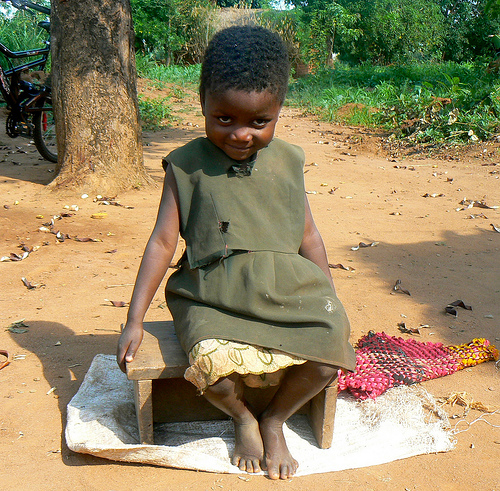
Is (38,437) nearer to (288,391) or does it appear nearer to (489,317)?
(288,391)

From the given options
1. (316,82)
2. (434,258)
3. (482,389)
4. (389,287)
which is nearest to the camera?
(482,389)

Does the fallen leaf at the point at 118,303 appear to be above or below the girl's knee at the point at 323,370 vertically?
below

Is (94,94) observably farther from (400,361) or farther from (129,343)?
(400,361)

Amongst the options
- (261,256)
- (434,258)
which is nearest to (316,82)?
(434,258)

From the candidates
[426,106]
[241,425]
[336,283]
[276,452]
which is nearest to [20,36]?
[426,106]

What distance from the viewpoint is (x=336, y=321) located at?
1906 millimetres

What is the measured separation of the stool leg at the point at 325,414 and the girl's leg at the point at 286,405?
98mm

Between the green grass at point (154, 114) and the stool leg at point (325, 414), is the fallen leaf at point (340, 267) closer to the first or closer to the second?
the stool leg at point (325, 414)

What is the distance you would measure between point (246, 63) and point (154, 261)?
2.59ft

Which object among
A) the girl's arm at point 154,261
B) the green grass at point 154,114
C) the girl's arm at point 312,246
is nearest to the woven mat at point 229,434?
the girl's arm at point 154,261

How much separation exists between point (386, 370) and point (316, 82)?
1309 cm

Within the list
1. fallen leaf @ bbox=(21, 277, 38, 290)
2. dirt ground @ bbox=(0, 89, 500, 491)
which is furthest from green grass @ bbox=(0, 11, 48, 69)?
fallen leaf @ bbox=(21, 277, 38, 290)

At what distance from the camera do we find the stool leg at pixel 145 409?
6.39 ft

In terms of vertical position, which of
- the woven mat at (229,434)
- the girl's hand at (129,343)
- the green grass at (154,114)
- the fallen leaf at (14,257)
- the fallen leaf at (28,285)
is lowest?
the green grass at (154,114)
